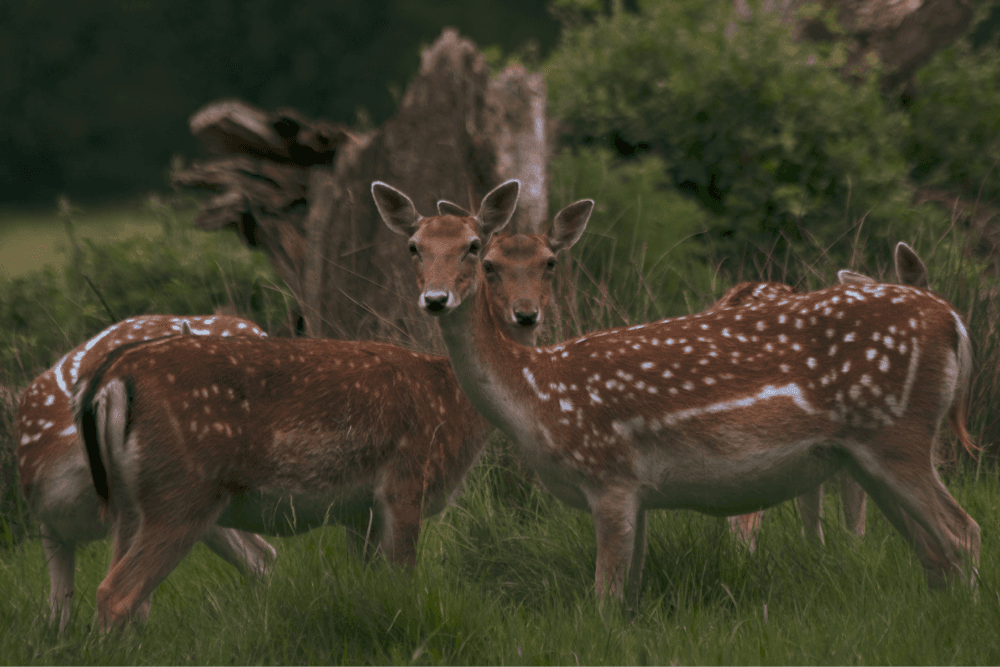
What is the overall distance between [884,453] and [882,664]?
0.92 metres

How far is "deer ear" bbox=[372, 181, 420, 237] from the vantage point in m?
4.59

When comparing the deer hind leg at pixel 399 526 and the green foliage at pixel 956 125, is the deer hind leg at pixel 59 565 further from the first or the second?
the green foliage at pixel 956 125

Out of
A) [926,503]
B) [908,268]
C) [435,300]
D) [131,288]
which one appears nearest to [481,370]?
[435,300]

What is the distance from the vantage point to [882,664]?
3.42 metres

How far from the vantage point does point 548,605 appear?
409cm

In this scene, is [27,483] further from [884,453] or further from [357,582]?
[884,453]

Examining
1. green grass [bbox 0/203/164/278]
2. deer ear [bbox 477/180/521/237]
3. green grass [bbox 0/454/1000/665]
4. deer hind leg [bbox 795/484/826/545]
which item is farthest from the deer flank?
green grass [bbox 0/203/164/278]

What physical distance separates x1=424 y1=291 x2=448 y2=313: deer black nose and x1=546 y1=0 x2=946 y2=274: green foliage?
4695 mm

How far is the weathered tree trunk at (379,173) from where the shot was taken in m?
7.64

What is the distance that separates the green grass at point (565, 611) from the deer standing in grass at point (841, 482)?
0.40ft

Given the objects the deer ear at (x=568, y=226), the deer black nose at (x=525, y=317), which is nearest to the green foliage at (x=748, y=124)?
the deer ear at (x=568, y=226)

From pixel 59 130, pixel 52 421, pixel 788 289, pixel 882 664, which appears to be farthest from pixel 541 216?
pixel 59 130

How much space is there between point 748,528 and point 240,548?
2.28 metres

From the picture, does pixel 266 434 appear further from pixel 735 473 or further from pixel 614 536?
pixel 735 473
